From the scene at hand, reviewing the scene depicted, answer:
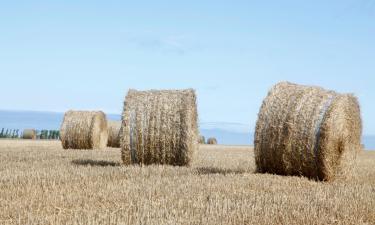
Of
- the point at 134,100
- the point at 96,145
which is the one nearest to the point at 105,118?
the point at 96,145

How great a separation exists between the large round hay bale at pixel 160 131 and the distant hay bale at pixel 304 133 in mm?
1613

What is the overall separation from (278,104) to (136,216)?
5120 mm

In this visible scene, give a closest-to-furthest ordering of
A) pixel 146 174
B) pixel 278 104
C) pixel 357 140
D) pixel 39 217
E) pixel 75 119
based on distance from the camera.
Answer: pixel 39 217, pixel 146 174, pixel 278 104, pixel 357 140, pixel 75 119

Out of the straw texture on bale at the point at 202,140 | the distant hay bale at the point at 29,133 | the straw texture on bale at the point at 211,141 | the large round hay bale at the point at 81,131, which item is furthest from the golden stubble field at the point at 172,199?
the straw texture on bale at the point at 211,141

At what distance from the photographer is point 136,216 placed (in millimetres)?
5754

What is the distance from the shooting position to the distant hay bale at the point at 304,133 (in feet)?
32.6

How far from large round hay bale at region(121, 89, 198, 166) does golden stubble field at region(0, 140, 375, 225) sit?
1.46m

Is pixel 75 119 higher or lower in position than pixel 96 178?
higher

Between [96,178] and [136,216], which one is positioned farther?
[96,178]

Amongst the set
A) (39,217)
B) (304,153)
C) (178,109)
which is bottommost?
(39,217)

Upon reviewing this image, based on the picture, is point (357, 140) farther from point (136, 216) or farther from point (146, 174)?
point (136, 216)

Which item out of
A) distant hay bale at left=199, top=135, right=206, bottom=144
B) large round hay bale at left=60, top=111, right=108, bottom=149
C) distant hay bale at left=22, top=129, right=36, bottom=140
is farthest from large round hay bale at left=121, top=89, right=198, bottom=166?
distant hay bale at left=22, top=129, right=36, bottom=140

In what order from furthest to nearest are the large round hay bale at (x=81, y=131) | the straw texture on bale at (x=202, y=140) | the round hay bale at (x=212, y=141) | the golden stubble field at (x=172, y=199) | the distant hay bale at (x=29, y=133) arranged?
the round hay bale at (x=212, y=141)
the distant hay bale at (x=29, y=133)
the straw texture on bale at (x=202, y=140)
the large round hay bale at (x=81, y=131)
the golden stubble field at (x=172, y=199)

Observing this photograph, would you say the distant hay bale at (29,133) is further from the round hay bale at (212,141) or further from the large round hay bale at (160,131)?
the large round hay bale at (160,131)
